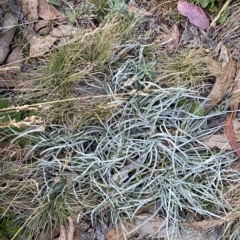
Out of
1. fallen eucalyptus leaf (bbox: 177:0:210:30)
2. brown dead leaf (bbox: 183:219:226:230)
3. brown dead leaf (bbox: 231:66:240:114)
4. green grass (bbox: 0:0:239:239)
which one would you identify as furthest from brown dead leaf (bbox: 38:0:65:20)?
brown dead leaf (bbox: 183:219:226:230)

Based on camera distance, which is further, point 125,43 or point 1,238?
point 125,43

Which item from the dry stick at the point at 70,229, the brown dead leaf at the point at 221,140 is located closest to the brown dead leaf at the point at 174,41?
the brown dead leaf at the point at 221,140

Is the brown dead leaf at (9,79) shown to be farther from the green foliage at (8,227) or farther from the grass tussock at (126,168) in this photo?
the green foliage at (8,227)

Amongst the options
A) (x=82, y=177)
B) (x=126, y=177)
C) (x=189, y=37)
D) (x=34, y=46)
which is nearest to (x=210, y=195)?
(x=126, y=177)

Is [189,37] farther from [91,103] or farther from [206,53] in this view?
[91,103]

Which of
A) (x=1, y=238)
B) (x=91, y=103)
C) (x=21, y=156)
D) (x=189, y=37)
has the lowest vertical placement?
(x=1, y=238)

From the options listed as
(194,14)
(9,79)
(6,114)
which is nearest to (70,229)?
(6,114)
